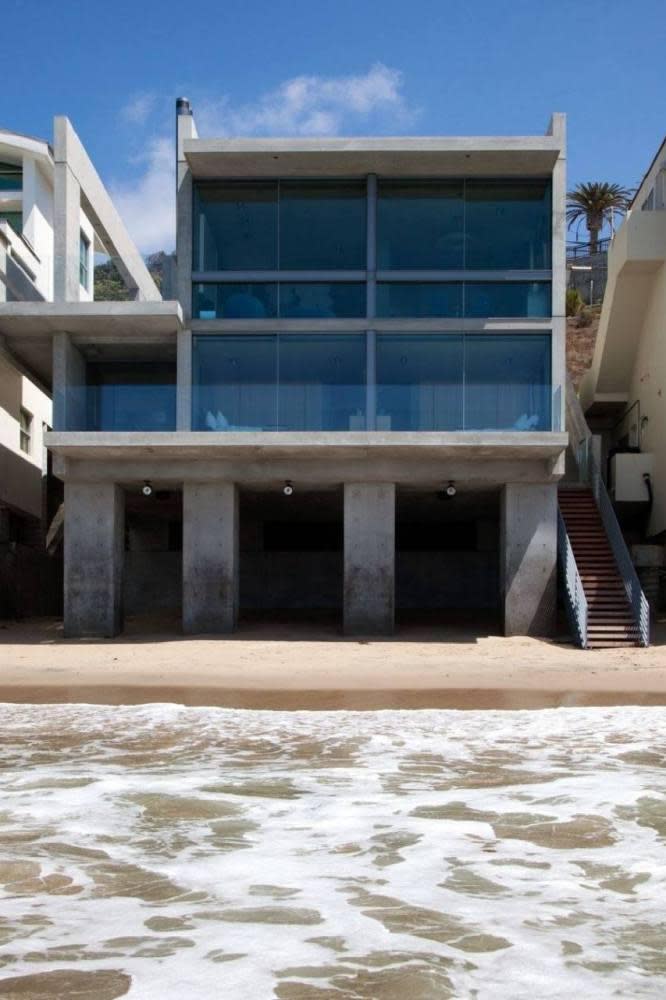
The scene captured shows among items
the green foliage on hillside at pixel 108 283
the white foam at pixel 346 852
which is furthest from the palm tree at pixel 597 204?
the white foam at pixel 346 852

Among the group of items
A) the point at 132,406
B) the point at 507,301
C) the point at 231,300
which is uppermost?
the point at 231,300

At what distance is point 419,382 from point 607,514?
607 cm

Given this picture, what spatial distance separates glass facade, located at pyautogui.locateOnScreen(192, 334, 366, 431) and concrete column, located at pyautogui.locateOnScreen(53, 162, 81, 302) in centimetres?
315

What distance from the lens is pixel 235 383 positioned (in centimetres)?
2277

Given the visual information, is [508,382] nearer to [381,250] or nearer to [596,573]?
[381,250]

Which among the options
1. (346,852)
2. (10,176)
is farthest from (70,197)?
(346,852)

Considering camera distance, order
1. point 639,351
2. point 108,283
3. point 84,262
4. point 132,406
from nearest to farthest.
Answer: point 132,406, point 639,351, point 84,262, point 108,283

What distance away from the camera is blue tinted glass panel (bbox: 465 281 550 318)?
75.8 feet

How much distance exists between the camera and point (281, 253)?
23312 millimetres

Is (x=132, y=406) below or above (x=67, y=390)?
below

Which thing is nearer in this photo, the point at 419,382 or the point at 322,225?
the point at 419,382

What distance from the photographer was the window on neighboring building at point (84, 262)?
104 feet

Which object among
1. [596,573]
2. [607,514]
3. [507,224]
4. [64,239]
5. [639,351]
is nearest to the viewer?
[64,239]

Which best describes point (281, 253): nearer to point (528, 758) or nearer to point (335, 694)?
point (335, 694)
